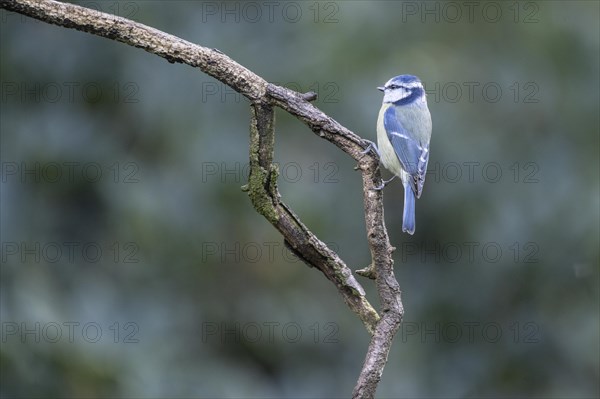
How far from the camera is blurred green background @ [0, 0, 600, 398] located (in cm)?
461

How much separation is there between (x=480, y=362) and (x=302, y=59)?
211 cm

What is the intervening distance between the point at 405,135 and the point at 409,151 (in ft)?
0.25

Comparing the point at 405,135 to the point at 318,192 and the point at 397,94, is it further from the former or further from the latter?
the point at 318,192

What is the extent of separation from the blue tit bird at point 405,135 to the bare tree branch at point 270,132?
1.44 meters

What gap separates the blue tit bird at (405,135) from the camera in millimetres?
3270

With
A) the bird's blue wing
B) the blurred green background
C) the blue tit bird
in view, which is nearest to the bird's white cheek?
the blue tit bird

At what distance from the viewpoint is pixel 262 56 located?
4.89m

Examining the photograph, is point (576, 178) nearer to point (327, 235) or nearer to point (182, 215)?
point (327, 235)

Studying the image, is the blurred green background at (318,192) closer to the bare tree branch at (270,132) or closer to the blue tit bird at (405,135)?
the blue tit bird at (405,135)

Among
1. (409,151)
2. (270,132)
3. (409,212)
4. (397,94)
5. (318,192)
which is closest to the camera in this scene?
(270,132)

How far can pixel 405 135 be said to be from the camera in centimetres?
334

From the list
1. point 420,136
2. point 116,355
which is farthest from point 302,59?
point 116,355

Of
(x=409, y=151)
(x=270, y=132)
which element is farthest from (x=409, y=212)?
(x=270, y=132)

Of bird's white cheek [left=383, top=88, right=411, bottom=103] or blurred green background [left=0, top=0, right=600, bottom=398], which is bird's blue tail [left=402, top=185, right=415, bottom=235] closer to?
bird's white cheek [left=383, top=88, right=411, bottom=103]
